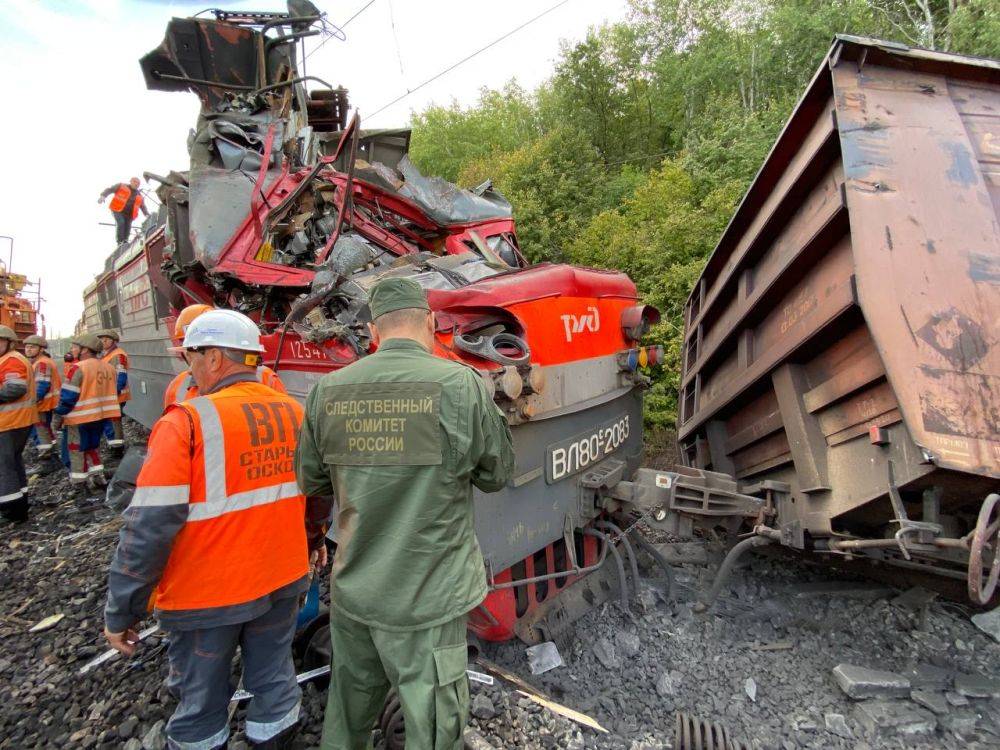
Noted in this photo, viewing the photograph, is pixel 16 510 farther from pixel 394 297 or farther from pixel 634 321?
pixel 634 321

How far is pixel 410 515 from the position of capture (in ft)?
5.29

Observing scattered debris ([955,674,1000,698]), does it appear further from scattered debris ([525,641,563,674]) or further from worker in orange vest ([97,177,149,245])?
worker in orange vest ([97,177,149,245])

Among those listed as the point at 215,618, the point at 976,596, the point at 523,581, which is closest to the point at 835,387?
the point at 976,596

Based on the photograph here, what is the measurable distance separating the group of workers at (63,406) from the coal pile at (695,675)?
1952 mm

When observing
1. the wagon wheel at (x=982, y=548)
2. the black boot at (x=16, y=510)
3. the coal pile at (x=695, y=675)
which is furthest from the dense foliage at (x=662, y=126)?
the black boot at (x=16, y=510)

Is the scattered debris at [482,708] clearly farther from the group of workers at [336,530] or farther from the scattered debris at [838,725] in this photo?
the scattered debris at [838,725]

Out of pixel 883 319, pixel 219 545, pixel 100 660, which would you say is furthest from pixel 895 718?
pixel 100 660

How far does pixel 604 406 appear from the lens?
126 inches

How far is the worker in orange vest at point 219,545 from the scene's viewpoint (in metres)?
1.68

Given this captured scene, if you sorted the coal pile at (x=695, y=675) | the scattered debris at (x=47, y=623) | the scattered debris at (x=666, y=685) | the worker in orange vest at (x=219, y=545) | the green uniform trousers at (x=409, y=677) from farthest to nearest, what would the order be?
the scattered debris at (x=47, y=623) → the scattered debris at (x=666, y=685) → the coal pile at (x=695, y=675) → the worker in orange vest at (x=219, y=545) → the green uniform trousers at (x=409, y=677)

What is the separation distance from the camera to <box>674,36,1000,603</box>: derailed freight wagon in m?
1.82

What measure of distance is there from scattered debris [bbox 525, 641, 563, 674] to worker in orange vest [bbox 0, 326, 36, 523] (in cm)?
510

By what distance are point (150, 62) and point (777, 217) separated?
251 inches

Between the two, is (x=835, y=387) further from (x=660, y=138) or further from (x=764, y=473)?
(x=660, y=138)
